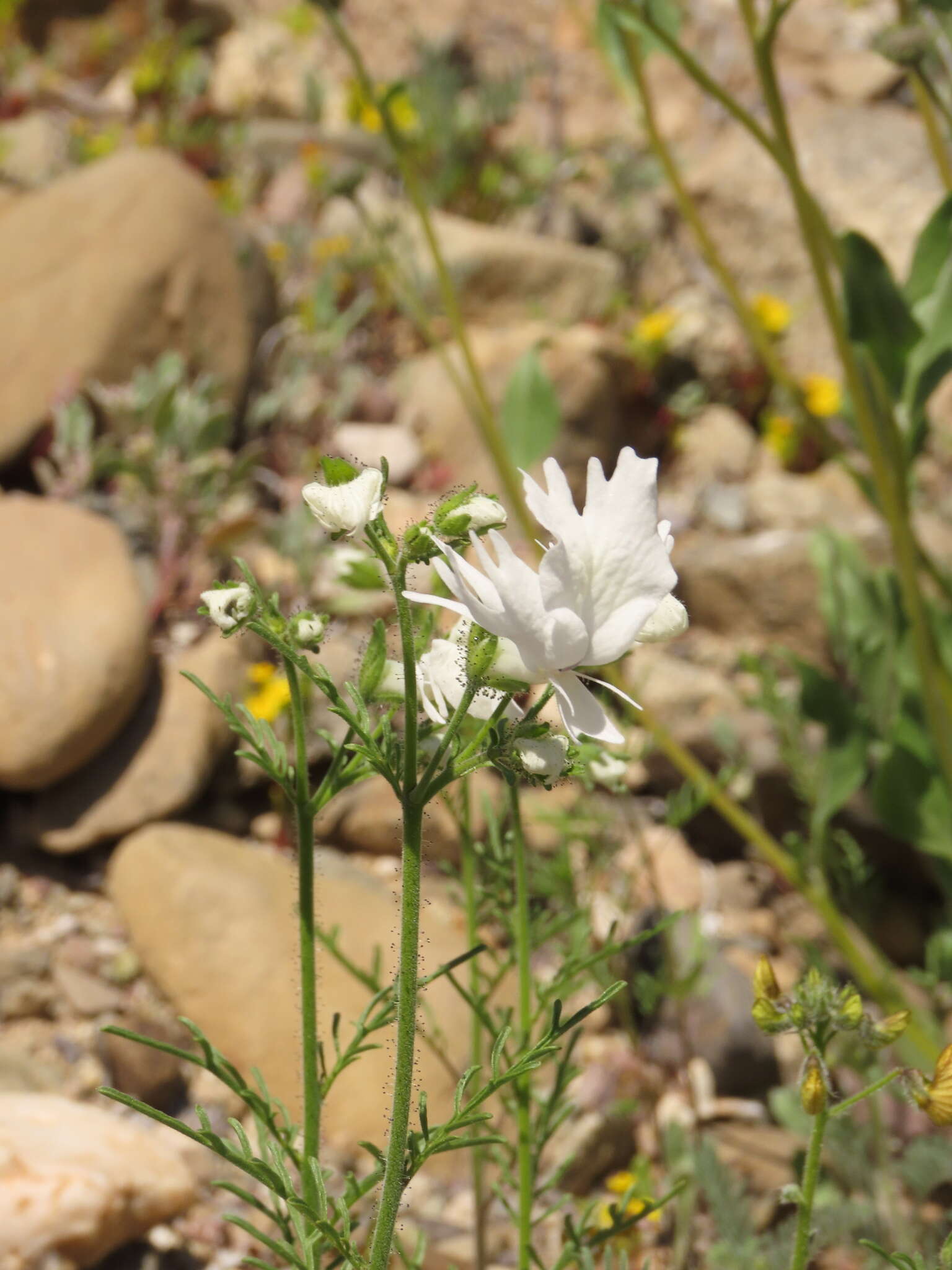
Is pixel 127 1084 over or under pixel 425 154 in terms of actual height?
under

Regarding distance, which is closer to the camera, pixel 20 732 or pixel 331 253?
pixel 20 732

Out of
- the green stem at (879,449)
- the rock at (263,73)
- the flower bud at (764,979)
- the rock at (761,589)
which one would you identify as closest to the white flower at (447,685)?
the flower bud at (764,979)

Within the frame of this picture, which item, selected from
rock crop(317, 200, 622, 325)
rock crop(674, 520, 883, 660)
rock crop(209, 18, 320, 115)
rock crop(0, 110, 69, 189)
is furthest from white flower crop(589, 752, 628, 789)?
rock crop(209, 18, 320, 115)

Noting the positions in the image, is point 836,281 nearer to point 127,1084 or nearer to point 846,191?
point 846,191

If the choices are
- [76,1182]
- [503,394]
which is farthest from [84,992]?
[503,394]

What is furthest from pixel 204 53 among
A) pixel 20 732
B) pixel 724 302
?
pixel 20 732

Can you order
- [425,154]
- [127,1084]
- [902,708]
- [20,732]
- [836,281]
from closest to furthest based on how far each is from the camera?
[127,1084] < [902,708] < [20,732] < [836,281] < [425,154]
